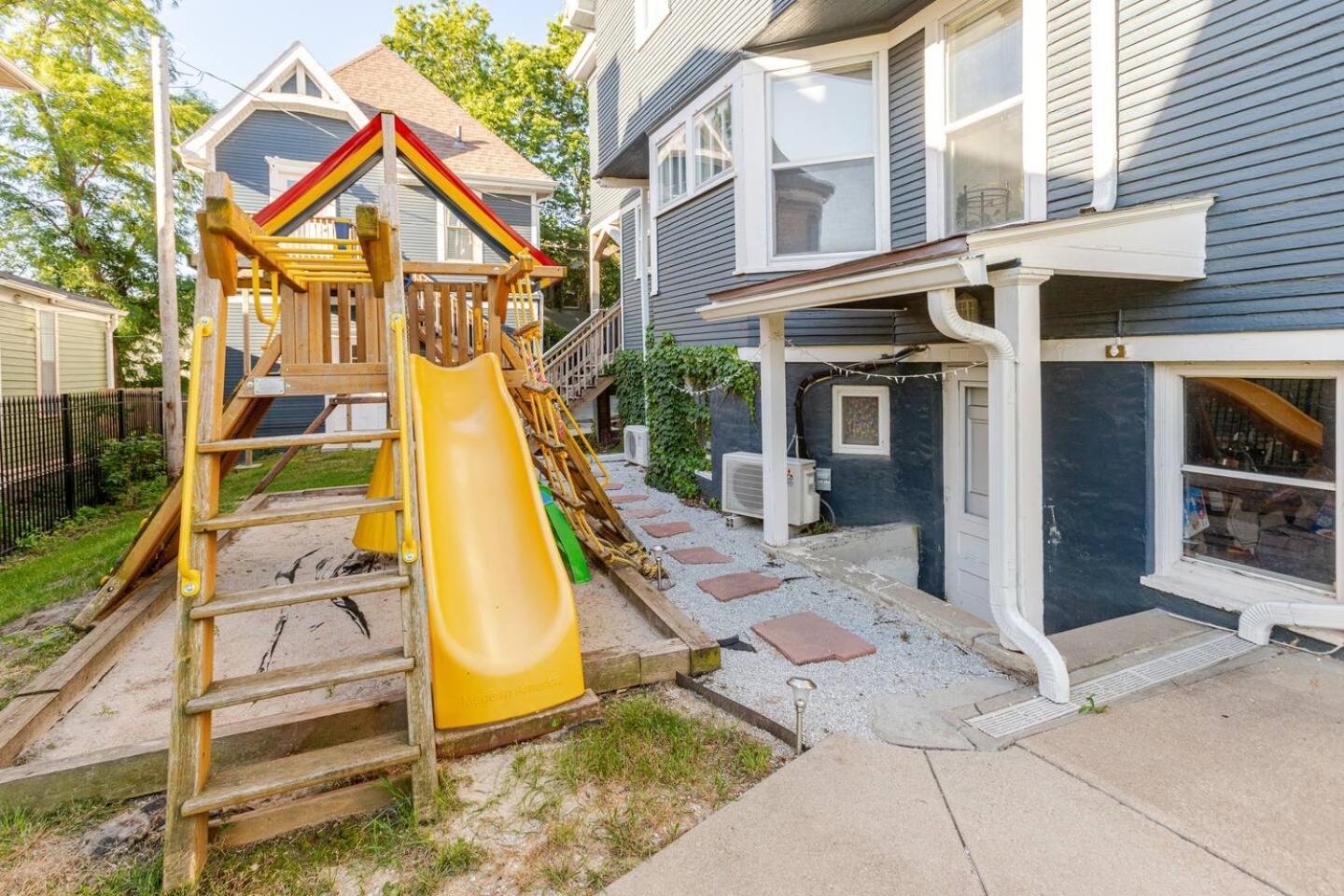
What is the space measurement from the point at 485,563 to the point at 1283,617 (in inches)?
161

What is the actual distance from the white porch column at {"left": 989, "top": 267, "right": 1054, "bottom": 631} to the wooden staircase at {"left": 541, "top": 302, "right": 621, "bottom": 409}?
9.83 meters

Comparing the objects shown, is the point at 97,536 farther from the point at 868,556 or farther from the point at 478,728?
the point at 868,556

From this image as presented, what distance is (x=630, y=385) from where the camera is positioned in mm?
11453

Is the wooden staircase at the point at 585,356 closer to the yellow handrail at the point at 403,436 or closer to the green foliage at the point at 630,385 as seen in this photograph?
the green foliage at the point at 630,385

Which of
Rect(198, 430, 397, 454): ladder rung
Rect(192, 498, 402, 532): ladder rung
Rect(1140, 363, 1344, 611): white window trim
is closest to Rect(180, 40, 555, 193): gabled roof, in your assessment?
Rect(198, 430, 397, 454): ladder rung

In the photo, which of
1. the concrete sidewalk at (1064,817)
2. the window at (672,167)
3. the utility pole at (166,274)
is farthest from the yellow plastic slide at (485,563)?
the utility pole at (166,274)

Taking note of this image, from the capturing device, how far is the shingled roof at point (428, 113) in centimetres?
1570

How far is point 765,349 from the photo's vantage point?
19.3ft

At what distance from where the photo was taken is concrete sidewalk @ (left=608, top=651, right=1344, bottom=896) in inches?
81.1

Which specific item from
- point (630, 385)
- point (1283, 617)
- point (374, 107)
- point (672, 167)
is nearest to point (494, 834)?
point (1283, 617)

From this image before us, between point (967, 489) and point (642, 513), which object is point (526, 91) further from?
point (967, 489)

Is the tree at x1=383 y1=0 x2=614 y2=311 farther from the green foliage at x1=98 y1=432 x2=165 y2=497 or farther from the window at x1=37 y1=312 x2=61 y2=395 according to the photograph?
the green foliage at x1=98 y1=432 x2=165 y2=497

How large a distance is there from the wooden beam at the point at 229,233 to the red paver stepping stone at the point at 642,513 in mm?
4621

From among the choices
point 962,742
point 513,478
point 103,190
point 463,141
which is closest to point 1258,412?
point 962,742
